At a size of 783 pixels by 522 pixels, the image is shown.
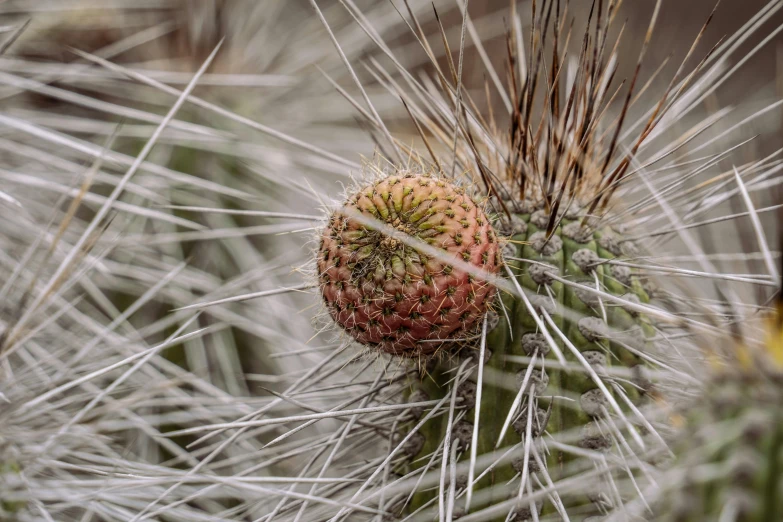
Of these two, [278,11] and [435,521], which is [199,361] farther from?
[278,11]

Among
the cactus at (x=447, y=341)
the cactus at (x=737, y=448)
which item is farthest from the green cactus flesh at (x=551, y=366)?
the cactus at (x=737, y=448)

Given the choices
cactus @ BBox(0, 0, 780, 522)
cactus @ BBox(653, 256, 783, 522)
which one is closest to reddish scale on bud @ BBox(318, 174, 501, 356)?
cactus @ BBox(0, 0, 780, 522)

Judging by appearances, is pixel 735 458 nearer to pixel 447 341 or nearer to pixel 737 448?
pixel 737 448

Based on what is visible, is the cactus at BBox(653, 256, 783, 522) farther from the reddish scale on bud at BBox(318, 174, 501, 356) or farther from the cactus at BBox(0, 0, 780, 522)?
the reddish scale on bud at BBox(318, 174, 501, 356)

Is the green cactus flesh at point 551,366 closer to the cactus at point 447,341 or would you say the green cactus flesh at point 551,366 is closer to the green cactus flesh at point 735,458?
the cactus at point 447,341

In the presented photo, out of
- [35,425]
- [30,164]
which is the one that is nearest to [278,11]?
[30,164]
